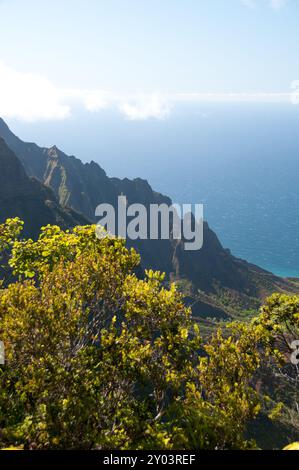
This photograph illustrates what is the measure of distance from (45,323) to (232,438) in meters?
7.23

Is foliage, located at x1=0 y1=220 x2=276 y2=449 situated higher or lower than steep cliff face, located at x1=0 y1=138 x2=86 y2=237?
lower

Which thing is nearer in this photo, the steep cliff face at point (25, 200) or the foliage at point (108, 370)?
the foliage at point (108, 370)

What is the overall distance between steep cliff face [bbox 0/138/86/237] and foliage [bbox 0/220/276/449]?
410 ft

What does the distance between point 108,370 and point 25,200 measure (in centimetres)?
13925

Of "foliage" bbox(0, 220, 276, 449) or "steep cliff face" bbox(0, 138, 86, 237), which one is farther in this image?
"steep cliff face" bbox(0, 138, 86, 237)

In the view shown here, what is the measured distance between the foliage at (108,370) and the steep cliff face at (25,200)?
12488 cm

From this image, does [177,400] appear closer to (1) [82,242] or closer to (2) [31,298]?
(2) [31,298]

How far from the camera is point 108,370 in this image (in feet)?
44.0

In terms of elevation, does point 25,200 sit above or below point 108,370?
above

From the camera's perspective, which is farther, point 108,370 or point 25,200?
point 25,200

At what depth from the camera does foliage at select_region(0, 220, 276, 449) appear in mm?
11398

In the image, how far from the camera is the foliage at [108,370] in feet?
37.4
